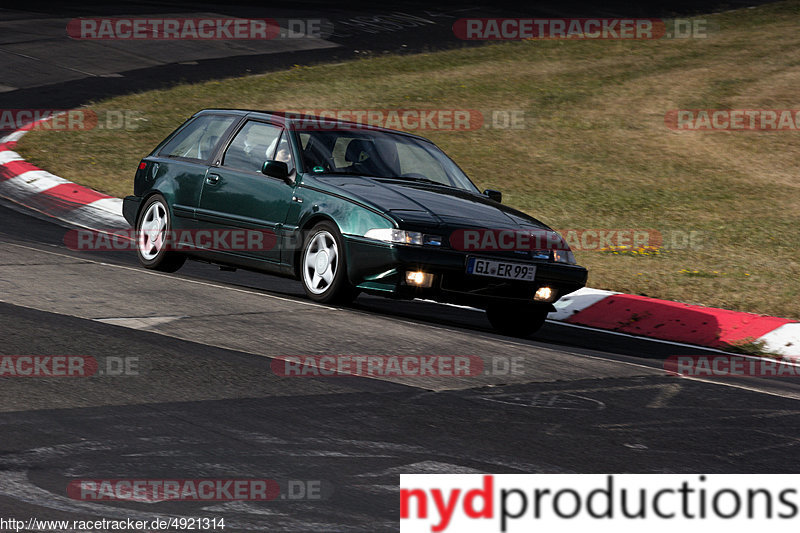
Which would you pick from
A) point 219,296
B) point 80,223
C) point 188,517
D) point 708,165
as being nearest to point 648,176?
point 708,165

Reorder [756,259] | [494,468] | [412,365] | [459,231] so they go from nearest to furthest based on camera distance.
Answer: [494,468] → [412,365] → [459,231] → [756,259]

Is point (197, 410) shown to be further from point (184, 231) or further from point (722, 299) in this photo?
point (722, 299)

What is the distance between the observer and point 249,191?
9516 millimetres

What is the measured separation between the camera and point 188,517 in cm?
416

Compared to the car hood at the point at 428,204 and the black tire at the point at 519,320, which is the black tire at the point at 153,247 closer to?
the car hood at the point at 428,204

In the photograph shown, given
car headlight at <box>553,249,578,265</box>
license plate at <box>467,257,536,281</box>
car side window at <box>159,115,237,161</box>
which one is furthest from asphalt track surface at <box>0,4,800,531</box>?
car side window at <box>159,115,237,161</box>

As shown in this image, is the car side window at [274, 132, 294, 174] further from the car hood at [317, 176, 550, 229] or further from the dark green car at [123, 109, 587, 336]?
the car hood at [317, 176, 550, 229]

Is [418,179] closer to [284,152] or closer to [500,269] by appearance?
[284,152]

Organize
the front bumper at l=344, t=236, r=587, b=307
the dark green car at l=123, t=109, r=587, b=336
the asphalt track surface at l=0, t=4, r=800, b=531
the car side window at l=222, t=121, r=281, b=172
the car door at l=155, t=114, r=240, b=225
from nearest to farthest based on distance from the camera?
the asphalt track surface at l=0, t=4, r=800, b=531
the front bumper at l=344, t=236, r=587, b=307
the dark green car at l=123, t=109, r=587, b=336
the car side window at l=222, t=121, r=281, b=172
the car door at l=155, t=114, r=240, b=225

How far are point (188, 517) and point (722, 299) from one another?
7296 mm

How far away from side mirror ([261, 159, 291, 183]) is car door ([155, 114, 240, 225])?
92 centimetres

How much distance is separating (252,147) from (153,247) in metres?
1.33

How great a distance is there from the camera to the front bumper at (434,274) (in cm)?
823

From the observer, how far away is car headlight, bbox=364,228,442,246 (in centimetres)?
825
